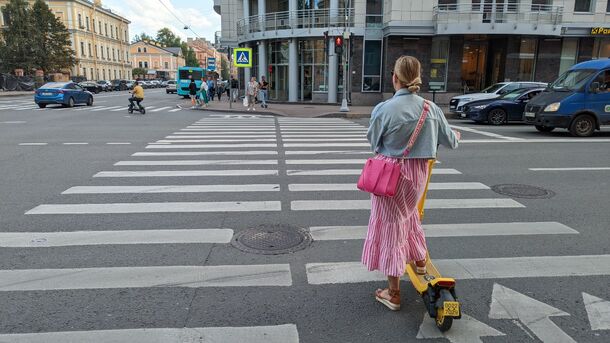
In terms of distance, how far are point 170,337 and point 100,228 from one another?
2.66m

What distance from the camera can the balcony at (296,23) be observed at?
29156mm

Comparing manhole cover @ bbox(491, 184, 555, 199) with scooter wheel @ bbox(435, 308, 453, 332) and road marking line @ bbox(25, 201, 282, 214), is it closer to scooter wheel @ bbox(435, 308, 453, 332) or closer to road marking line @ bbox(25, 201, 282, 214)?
road marking line @ bbox(25, 201, 282, 214)

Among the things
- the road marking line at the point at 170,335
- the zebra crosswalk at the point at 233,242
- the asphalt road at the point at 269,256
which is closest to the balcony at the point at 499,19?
the asphalt road at the point at 269,256

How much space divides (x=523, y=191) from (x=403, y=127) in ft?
15.9

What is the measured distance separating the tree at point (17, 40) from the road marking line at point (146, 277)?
57863mm

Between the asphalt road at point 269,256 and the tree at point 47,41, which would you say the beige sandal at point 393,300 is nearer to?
the asphalt road at point 269,256

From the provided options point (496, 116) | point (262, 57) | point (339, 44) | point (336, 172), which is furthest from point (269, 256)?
point (262, 57)

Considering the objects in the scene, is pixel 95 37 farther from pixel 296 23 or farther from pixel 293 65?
pixel 293 65

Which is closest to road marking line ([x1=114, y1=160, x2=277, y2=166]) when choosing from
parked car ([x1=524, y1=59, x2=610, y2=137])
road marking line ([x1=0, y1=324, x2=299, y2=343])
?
road marking line ([x1=0, y1=324, x2=299, y2=343])

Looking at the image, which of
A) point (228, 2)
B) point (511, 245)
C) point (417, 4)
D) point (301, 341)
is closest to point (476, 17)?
point (417, 4)

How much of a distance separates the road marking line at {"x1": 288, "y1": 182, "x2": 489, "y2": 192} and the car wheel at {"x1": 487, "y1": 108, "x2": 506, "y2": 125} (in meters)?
11.2

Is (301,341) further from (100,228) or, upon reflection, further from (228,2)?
(228,2)

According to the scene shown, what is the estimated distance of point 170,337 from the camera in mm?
3098

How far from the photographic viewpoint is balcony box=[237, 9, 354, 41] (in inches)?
1148
